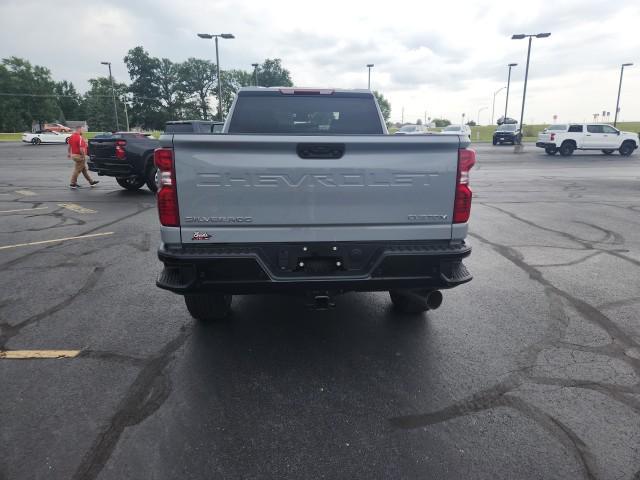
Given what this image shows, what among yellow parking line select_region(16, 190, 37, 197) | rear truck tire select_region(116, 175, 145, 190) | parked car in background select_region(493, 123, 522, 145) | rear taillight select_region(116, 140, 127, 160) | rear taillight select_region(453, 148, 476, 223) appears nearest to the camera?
rear taillight select_region(453, 148, 476, 223)

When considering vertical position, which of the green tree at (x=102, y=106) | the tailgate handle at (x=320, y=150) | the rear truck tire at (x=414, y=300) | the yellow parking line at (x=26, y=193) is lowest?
the yellow parking line at (x=26, y=193)

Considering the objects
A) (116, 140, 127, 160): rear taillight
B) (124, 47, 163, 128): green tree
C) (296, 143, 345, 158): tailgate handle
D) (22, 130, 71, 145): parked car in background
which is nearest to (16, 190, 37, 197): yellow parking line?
(116, 140, 127, 160): rear taillight

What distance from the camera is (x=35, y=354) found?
11.3 feet

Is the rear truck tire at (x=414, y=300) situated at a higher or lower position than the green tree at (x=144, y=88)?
lower

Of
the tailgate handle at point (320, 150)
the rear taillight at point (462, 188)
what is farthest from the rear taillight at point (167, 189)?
the rear taillight at point (462, 188)

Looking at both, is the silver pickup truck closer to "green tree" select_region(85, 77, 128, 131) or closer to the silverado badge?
the silverado badge

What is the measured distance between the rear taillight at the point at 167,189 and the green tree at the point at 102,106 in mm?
97910

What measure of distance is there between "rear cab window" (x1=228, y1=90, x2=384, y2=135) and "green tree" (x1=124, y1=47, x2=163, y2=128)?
8762 centimetres

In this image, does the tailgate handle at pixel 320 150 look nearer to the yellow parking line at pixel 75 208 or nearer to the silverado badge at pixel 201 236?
the silverado badge at pixel 201 236

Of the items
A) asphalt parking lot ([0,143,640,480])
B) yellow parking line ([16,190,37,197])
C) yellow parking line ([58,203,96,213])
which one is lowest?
asphalt parking lot ([0,143,640,480])

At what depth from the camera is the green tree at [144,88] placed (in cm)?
8331

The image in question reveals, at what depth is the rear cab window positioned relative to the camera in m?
4.56

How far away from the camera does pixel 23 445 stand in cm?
242

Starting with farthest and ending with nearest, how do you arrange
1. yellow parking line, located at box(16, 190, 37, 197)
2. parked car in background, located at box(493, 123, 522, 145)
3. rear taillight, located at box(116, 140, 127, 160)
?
parked car in background, located at box(493, 123, 522, 145)
yellow parking line, located at box(16, 190, 37, 197)
rear taillight, located at box(116, 140, 127, 160)
